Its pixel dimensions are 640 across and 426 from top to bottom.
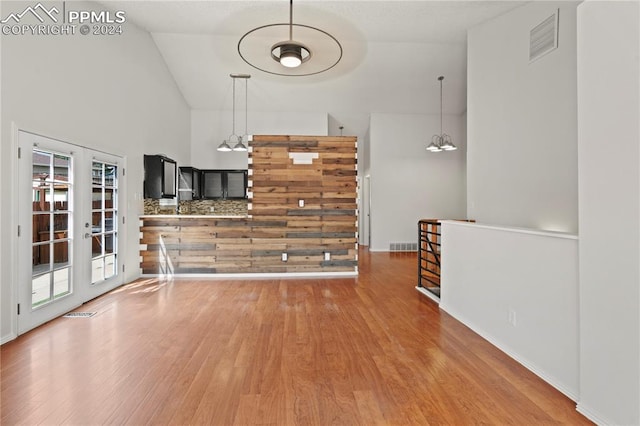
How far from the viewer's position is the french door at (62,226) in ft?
9.81

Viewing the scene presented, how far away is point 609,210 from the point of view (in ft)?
5.47

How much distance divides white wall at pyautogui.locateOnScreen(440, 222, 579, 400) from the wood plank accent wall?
2465 mm

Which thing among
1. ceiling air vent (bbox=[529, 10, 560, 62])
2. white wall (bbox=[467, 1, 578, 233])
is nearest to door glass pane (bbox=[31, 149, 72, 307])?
white wall (bbox=[467, 1, 578, 233])

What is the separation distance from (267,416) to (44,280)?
3083 mm

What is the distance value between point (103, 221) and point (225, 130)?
460cm

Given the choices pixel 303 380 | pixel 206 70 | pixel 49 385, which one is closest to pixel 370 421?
pixel 303 380

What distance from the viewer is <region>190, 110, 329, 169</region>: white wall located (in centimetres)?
815

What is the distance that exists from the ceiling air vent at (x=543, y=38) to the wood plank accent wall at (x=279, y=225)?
278cm

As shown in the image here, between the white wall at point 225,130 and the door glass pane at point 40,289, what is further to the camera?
the white wall at point 225,130

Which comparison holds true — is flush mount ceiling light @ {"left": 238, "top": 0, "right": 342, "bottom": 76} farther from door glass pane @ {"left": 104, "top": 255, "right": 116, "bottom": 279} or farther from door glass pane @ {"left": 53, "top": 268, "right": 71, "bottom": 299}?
door glass pane @ {"left": 104, "top": 255, "right": 116, "bottom": 279}

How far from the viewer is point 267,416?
5.82 ft

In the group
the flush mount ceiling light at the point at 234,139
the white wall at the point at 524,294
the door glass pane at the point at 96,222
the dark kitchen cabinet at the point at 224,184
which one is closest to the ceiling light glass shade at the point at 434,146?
the white wall at the point at 524,294

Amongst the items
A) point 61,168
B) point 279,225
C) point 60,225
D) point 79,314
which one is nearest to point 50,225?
point 60,225

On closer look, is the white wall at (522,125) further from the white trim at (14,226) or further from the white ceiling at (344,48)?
the white trim at (14,226)
